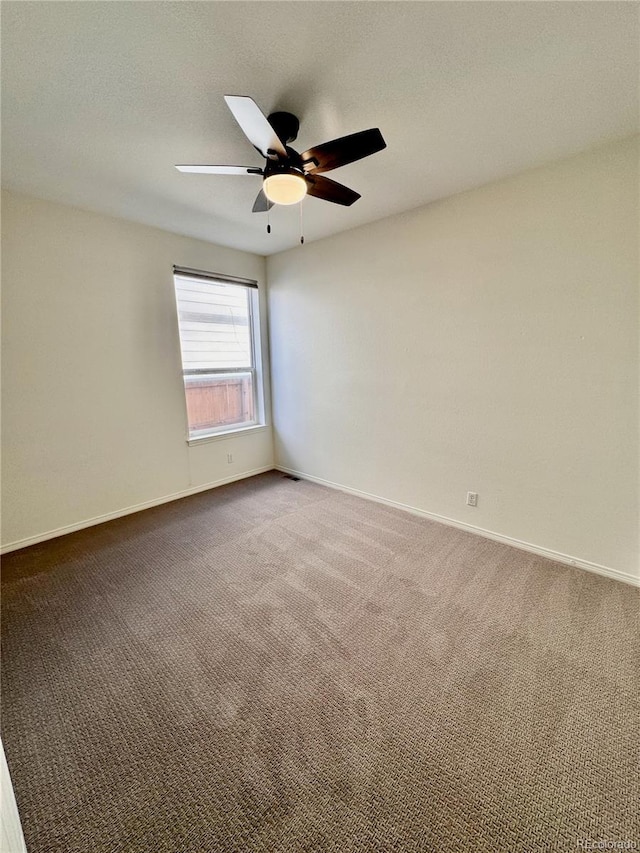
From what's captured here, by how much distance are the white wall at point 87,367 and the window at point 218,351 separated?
154mm

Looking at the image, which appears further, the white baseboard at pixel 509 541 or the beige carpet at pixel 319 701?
the white baseboard at pixel 509 541

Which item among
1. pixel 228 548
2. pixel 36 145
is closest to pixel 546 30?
pixel 36 145

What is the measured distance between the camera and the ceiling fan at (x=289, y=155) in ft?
4.60

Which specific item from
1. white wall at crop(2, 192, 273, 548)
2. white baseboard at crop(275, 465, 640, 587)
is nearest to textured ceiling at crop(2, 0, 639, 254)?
white wall at crop(2, 192, 273, 548)

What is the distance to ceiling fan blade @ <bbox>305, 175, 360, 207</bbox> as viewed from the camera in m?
1.77

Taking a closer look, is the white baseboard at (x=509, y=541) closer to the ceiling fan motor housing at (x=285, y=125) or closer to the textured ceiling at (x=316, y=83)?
the textured ceiling at (x=316, y=83)

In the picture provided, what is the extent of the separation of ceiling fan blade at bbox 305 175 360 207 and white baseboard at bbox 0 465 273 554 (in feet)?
9.77

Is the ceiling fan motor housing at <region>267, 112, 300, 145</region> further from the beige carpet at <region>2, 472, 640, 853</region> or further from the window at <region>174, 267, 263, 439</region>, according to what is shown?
the beige carpet at <region>2, 472, 640, 853</region>

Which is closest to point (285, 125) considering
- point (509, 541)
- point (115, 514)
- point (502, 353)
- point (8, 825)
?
point (502, 353)

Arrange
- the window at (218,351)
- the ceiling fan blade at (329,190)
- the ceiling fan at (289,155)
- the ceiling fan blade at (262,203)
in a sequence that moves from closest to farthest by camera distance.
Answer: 1. the ceiling fan at (289,155)
2. the ceiling fan blade at (329,190)
3. the ceiling fan blade at (262,203)
4. the window at (218,351)

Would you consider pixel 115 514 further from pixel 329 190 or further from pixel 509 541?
pixel 509 541

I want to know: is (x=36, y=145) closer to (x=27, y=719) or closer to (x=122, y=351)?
(x=122, y=351)

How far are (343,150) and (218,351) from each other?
8.62 feet

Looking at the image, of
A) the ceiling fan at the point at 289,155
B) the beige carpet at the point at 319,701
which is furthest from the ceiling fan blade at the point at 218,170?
the beige carpet at the point at 319,701
